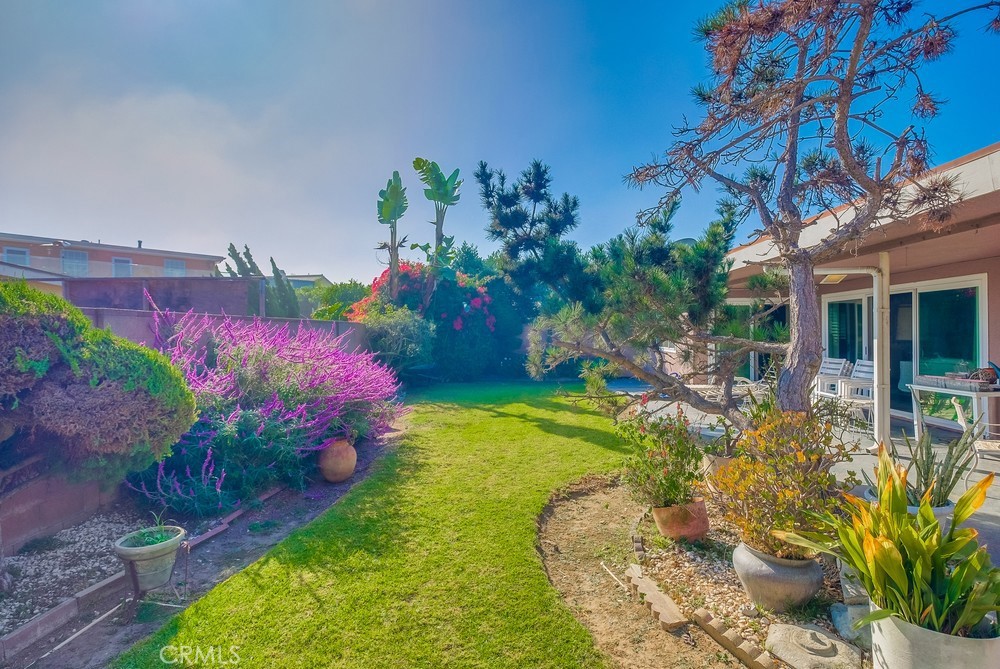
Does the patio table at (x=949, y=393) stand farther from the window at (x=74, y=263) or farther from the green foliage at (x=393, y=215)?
the window at (x=74, y=263)

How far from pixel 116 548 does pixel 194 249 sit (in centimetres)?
2425

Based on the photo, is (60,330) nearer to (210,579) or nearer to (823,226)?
(210,579)

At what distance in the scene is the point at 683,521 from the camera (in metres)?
3.78

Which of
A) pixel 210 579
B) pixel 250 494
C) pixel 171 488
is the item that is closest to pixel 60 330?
pixel 171 488

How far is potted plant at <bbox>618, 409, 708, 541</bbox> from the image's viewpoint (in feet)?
12.5

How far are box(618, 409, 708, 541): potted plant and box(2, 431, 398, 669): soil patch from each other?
11.8 feet

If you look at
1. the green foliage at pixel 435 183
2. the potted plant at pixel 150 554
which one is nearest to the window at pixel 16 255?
the green foliage at pixel 435 183

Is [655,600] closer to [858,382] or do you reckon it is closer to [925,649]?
[925,649]

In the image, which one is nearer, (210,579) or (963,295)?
(210,579)

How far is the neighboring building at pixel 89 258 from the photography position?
18250 mm

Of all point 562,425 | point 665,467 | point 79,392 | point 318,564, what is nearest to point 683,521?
point 665,467

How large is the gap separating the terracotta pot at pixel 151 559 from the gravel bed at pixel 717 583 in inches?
146

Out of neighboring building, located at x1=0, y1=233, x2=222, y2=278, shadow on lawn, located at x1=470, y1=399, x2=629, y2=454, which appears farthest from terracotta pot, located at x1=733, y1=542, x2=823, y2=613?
neighboring building, located at x1=0, y1=233, x2=222, y2=278

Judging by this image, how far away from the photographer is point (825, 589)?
2932 mm
